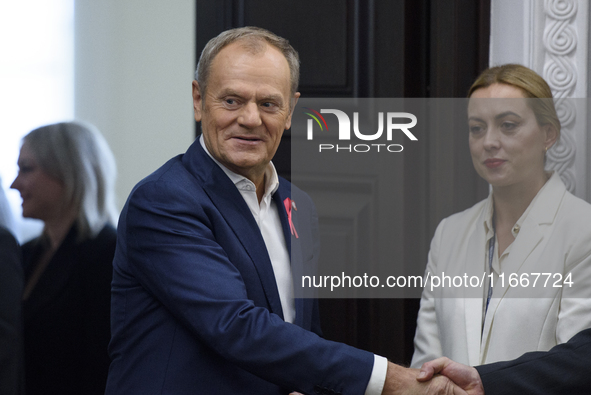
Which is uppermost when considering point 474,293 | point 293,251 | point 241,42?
point 241,42

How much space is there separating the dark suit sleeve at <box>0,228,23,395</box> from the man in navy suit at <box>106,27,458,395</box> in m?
0.62

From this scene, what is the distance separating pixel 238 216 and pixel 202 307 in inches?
11.1

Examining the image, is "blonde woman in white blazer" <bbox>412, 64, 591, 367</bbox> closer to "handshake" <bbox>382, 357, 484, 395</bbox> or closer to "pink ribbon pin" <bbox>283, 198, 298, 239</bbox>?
"handshake" <bbox>382, 357, 484, 395</bbox>

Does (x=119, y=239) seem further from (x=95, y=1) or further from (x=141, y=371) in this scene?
(x=95, y=1)

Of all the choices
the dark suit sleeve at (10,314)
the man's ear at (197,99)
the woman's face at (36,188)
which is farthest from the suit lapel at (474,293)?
the dark suit sleeve at (10,314)

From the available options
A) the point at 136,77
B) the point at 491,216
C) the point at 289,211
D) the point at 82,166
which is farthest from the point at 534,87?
the point at 82,166

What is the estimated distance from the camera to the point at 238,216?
5.22 ft

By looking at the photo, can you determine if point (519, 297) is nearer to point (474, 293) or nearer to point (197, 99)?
point (474, 293)

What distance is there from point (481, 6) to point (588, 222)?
31.1 inches

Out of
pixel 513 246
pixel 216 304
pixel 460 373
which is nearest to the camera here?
pixel 216 304

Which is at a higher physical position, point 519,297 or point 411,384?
point 519,297

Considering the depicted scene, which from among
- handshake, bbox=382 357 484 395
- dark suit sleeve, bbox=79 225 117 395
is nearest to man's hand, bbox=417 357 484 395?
handshake, bbox=382 357 484 395

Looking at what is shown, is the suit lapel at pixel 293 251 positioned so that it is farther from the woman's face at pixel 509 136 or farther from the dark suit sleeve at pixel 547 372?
the woman's face at pixel 509 136

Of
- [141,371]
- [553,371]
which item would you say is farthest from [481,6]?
[141,371]
